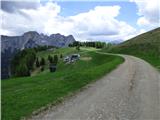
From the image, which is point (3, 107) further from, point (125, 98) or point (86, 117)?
point (125, 98)

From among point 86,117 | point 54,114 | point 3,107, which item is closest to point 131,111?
point 86,117

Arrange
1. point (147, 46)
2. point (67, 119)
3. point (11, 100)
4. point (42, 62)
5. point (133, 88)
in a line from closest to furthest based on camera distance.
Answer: point (67, 119) → point (11, 100) → point (133, 88) → point (147, 46) → point (42, 62)

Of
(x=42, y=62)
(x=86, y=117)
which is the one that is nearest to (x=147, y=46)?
(x=42, y=62)

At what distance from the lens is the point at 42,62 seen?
572 ft

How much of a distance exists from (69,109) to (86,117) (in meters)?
2.01

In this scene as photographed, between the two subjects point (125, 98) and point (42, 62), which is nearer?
point (125, 98)

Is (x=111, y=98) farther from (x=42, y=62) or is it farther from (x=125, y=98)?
(x=42, y=62)

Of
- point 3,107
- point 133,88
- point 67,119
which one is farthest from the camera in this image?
point 133,88

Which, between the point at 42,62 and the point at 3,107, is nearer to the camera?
the point at 3,107

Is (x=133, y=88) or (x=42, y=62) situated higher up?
(x=133, y=88)

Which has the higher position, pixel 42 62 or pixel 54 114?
pixel 54 114

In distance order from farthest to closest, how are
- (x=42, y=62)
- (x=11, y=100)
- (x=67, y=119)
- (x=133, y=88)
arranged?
1. (x=42, y=62)
2. (x=133, y=88)
3. (x=11, y=100)
4. (x=67, y=119)

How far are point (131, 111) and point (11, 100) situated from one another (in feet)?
24.9

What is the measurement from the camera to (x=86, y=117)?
52.0 feet
